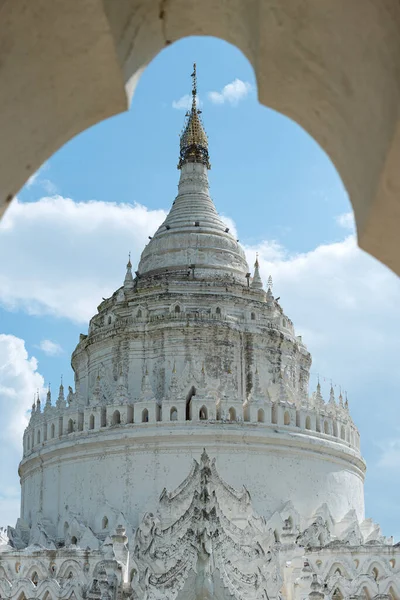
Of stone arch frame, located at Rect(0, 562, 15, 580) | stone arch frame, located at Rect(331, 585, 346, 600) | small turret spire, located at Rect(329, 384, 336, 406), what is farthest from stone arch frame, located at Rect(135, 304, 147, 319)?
stone arch frame, located at Rect(331, 585, 346, 600)

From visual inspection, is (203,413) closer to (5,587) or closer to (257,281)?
(257,281)

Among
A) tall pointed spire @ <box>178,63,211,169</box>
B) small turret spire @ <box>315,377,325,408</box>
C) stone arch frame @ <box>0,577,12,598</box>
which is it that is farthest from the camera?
tall pointed spire @ <box>178,63,211,169</box>

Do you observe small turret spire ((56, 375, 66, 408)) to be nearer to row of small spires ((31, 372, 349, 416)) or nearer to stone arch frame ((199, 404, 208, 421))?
row of small spires ((31, 372, 349, 416))

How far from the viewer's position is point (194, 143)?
46.0m

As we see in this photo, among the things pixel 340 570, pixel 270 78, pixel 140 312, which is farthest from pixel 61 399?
pixel 270 78

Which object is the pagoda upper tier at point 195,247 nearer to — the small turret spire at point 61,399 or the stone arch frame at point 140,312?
the stone arch frame at point 140,312

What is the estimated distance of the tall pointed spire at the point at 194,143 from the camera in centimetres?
4600

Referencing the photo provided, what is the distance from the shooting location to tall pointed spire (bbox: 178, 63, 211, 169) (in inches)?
1811

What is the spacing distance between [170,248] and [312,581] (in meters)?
16.8

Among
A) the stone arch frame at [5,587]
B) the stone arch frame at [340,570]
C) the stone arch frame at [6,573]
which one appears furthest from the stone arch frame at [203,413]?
the stone arch frame at [5,587]

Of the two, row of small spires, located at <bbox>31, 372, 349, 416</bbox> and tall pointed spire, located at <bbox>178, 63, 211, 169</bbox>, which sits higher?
tall pointed spire, located at <bbox>178, 63, 211, 169</bbox>

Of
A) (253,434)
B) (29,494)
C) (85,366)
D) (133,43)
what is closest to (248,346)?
(253,434)

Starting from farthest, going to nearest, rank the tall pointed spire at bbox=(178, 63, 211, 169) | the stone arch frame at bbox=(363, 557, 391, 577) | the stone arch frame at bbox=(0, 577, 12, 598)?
1. the tall pointed spire at bbox=(178, 63, 211, 169)
2. the stone arch frame at bbox=(363, 557, 391, 577)
3. the stone arch frame at bbox=(0, 577, 12, 598)

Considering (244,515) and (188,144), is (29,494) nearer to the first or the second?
(244,515)
